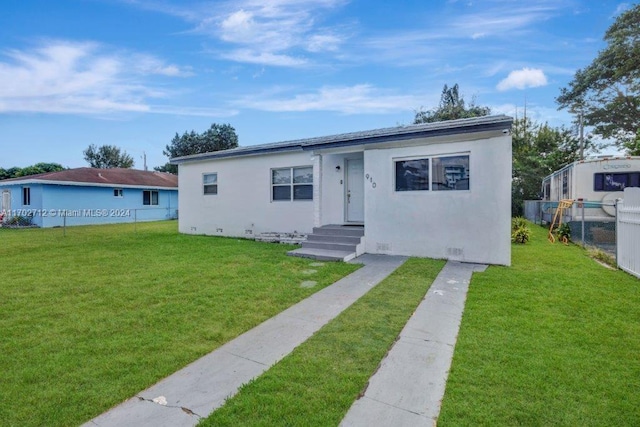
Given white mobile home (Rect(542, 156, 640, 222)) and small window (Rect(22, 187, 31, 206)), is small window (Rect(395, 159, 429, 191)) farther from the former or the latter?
small window (Rect(22, 187, 31, 206))

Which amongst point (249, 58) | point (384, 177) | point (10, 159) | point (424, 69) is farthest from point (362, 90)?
point (10, 159)

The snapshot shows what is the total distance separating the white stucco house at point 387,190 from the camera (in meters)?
7.59

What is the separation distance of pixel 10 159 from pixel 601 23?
53017mm

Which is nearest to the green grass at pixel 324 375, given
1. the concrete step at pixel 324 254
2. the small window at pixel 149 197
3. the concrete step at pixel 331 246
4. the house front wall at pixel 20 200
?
the concrete step at pixel 324 254

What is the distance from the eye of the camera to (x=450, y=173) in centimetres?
812

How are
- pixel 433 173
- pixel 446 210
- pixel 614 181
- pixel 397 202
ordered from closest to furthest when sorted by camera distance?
pixel 446 210 → pixel 433 173 → pixel 397 202 → pixel 614 181

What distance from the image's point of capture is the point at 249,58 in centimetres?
1471

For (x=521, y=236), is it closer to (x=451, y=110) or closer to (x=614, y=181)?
(x=614, y=181)

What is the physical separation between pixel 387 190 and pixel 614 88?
873 inches

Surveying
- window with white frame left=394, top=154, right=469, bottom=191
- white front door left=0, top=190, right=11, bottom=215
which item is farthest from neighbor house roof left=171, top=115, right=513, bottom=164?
white front door left=0, top=190, right=11, bottom=215

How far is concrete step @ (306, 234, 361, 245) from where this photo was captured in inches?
360

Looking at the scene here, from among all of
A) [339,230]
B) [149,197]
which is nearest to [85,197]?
[149,197]

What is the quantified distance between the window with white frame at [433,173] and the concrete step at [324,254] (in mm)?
2213

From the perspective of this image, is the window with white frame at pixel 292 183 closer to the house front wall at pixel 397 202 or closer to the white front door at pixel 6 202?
the house front wall at pixel 397 202
